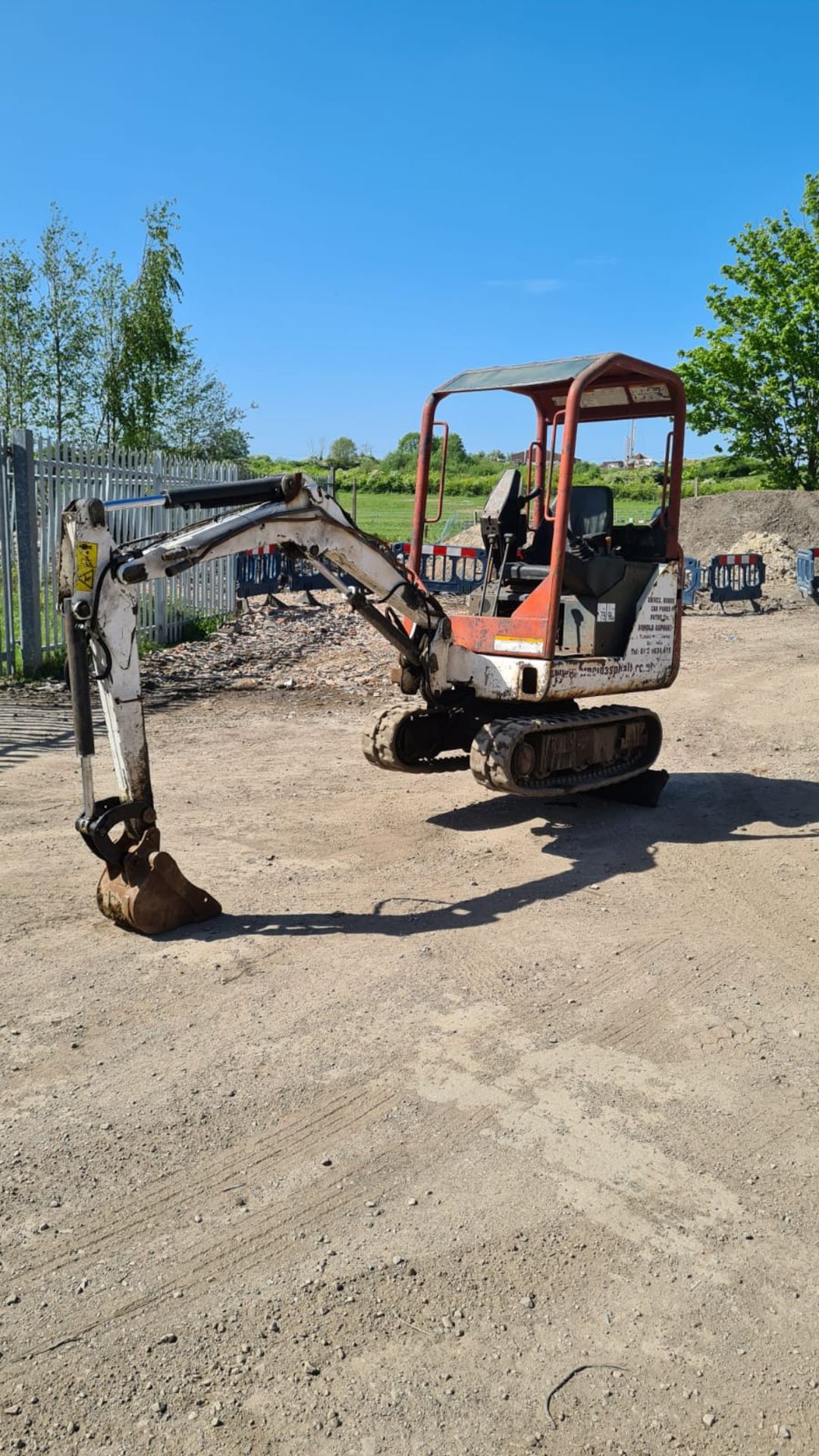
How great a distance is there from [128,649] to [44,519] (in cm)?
731

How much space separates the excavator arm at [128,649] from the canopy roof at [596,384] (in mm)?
2283

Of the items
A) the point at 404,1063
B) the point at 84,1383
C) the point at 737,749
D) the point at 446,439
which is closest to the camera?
the point at 84,1383

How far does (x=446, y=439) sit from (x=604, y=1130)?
5.14 m

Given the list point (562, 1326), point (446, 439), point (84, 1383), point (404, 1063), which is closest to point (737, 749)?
point (446, 439)

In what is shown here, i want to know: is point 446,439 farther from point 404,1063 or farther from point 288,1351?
point 288,1351

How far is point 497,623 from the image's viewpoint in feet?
24.7

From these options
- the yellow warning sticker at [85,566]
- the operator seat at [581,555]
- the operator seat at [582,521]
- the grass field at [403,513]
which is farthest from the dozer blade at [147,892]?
the grass field at [403,513]

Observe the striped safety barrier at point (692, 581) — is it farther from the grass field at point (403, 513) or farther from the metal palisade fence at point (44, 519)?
the metal palisade fence at point (44, 519)

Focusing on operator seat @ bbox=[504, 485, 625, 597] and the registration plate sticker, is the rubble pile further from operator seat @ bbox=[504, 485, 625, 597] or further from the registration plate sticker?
the registration plate sticker

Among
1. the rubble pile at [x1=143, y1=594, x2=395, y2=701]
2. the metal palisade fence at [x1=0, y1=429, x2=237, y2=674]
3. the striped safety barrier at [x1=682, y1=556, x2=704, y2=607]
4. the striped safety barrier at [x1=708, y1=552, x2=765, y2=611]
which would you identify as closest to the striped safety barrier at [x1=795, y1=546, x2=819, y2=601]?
the striped safety barrier at [x1=708, y1=552, x2=765, y2=611]

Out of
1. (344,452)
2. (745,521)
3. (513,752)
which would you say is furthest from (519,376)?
(344,452)

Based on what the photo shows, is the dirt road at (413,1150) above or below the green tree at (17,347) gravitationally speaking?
below

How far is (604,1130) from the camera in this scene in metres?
4.02

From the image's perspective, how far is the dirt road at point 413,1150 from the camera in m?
2.85
